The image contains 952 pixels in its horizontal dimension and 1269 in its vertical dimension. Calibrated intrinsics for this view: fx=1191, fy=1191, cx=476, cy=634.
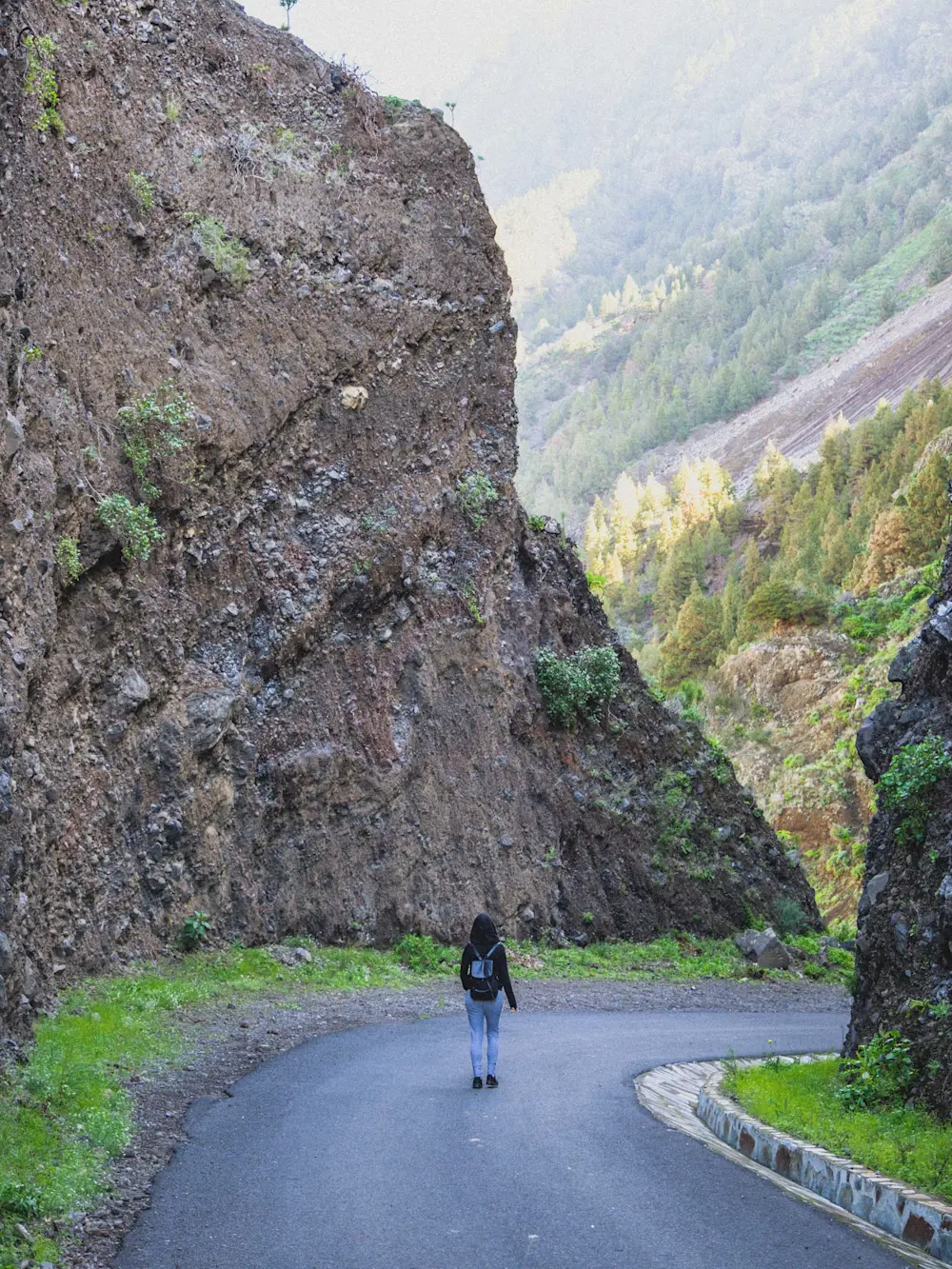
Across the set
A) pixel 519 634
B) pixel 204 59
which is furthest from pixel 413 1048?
pixel 204 59

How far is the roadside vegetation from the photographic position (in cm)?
711

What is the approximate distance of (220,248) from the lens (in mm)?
20891

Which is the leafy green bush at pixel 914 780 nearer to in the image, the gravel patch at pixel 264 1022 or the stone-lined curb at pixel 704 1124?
the stone-lined curb at pixel 704 1124

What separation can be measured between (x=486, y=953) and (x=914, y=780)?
4.09m

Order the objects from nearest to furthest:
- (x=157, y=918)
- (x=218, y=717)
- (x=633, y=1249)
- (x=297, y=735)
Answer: (x=633, y=1249) → (x=157, y=918) → (x=218, y=717) → (x=297, y=735)

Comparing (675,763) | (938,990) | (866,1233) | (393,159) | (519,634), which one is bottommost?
(866,1233)

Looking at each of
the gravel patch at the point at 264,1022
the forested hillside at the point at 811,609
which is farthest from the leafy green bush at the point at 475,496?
the gravel patch at the point at 264,1022

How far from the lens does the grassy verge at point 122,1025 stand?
22.4 feet

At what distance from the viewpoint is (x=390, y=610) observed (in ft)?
71.1

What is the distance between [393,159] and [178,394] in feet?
29.6

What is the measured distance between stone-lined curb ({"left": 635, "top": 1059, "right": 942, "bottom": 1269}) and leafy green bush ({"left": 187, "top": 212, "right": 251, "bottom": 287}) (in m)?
15.3

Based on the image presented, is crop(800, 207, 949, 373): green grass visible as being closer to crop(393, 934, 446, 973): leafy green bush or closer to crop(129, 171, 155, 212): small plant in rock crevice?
crop(129, 171, 155, 212): small plant in rock crevice

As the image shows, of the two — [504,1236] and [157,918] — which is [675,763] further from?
[504,1236]

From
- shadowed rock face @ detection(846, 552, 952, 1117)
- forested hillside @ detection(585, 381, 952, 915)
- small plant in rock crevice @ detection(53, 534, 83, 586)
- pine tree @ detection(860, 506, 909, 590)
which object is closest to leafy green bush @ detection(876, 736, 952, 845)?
shadowed rock face @ detection(846, 552, 952, 1117)
